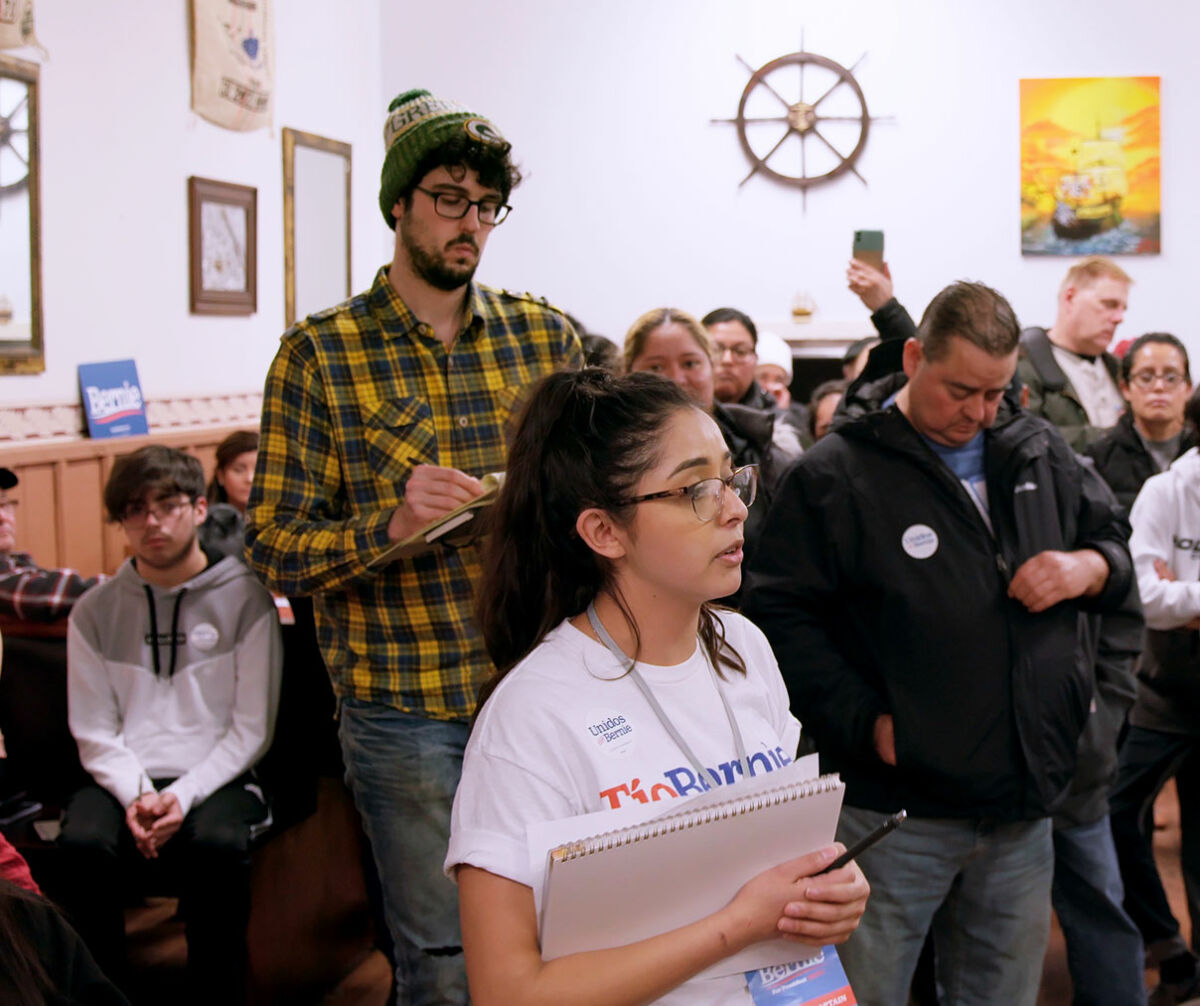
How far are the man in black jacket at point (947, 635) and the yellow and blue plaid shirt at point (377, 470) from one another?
577mm

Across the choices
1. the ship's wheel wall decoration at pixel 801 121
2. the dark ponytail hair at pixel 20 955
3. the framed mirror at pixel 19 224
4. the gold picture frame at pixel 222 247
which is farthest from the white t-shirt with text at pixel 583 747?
the ship's wheel wall decoration at pixel 801 121

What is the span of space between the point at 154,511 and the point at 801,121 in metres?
6.43

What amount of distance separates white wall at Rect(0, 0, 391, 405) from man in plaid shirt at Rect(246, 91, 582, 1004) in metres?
2.95

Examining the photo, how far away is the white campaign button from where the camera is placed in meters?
2.34

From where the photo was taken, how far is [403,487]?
2.34 meters

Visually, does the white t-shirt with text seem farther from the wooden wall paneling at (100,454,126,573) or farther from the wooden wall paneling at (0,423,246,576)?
the wooden wall paneling at (100,454,126,573)

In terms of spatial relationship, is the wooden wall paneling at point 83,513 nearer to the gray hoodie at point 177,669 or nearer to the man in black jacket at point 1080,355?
the gray hoodie at point 177,669

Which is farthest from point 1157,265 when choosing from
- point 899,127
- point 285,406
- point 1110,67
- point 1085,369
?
point 285,406

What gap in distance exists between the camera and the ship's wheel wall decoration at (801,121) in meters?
8.65

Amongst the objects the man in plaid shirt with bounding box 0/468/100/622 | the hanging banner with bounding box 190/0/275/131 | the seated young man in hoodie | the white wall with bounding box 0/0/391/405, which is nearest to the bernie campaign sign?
the white wall with bounding box 0/0/391/405

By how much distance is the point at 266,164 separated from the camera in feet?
21.5

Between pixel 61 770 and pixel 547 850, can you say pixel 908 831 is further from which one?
pixel 61 770

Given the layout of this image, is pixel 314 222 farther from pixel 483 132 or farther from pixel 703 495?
pixel 703 495

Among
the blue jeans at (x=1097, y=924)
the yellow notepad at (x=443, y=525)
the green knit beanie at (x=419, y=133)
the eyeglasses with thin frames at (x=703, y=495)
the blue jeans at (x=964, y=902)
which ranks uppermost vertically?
the green knit beanie at (x=419, y=133)
